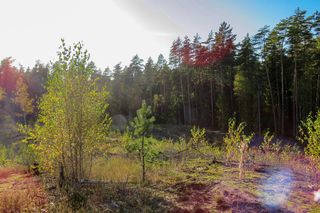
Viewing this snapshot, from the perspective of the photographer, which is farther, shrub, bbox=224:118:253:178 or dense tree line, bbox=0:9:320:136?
dense tree line, bbox=0:9:320:136

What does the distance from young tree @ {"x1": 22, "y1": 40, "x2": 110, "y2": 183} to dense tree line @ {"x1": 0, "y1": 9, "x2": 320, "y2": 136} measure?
13586 mm

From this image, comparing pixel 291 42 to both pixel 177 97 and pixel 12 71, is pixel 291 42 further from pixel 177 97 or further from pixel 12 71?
pixel 12 71

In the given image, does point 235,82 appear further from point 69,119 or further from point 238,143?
point 69,119

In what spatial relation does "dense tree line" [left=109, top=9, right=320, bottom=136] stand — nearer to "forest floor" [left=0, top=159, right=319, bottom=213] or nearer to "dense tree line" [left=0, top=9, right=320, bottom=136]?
"dense tree line" [left=0, top=9, right=320, bottom=136]

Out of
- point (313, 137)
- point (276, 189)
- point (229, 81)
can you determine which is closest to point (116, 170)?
point (276, 189)

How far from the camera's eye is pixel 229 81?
30.7m

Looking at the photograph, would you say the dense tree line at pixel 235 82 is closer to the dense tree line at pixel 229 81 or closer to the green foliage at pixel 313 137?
the dense tree line at pixel 229 81

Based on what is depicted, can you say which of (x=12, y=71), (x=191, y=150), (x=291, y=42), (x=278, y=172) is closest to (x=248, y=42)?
(x=291, y=42)

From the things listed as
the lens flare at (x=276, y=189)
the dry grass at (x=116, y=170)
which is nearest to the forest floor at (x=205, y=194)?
the lens flare at (x=276, y=189)

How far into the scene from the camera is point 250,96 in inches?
1102

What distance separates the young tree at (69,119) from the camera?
6084mm

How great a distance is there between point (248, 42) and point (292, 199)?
2500cm

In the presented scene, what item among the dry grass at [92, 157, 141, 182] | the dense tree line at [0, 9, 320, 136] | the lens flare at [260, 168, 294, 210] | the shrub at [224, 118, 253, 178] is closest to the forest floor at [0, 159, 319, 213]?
the lens flare at [260, 168, 294, 210]

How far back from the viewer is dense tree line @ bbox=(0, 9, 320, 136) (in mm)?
23625
